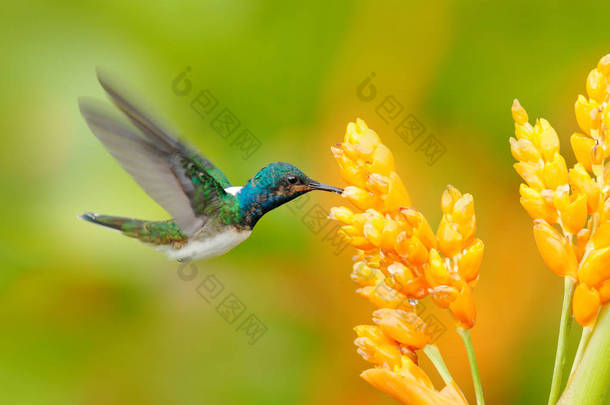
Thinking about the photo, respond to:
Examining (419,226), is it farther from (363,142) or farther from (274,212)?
(274,212)

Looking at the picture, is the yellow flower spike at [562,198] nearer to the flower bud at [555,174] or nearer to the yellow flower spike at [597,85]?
the flower bud at [555,174]

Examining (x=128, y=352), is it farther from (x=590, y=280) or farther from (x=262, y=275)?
(x=590, y=280)

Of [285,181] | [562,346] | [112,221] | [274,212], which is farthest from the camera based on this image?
[274,212]

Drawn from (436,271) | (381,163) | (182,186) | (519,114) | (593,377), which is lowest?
(593,377)

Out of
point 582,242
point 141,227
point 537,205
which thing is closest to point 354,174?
point 537,205

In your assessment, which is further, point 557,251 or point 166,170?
point 166,170

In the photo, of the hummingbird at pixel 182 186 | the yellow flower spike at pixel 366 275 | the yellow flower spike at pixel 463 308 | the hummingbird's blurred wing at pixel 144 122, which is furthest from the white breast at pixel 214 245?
the yellow flower spike at pixel 463 308
